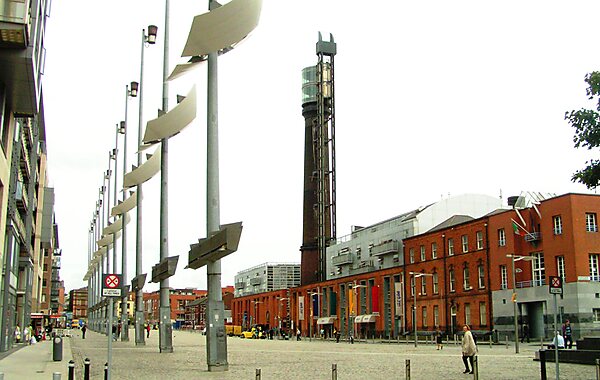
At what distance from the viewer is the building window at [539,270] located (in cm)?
5958

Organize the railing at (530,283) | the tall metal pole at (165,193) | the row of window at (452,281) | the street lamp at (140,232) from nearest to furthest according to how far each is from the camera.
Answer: the tall metal pole at (165,193) → the street lamp at (140,232) → the railing at (530,283) → the row of window at (452,281)

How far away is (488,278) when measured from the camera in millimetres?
66062

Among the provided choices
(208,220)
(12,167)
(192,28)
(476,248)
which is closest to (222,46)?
(192,28)

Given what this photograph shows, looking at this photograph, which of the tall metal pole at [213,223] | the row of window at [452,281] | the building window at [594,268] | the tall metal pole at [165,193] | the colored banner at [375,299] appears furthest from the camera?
the colored banner at [375,299]

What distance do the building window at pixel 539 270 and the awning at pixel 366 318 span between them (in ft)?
94.0

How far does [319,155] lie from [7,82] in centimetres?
7875

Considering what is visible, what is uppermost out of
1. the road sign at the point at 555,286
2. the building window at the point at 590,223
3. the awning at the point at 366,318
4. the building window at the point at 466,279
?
the building window at the point at 590,223

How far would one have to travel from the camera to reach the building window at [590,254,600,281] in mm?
56000

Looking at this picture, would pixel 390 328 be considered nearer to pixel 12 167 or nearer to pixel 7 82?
pixel 12 167

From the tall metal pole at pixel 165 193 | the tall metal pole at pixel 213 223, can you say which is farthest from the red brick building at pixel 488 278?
the tall metal pole at pixel 213 223

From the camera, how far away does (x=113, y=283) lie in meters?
18.0

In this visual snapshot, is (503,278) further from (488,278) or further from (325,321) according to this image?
(325,321)

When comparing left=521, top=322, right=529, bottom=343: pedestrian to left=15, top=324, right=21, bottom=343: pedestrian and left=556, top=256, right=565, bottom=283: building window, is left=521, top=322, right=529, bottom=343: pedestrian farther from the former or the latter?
left=15, top=324, right=21, bottom=343: pedestrian

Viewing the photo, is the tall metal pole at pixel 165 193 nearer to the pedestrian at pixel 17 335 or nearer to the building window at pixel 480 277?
the pedestrian at pixel 17 335
